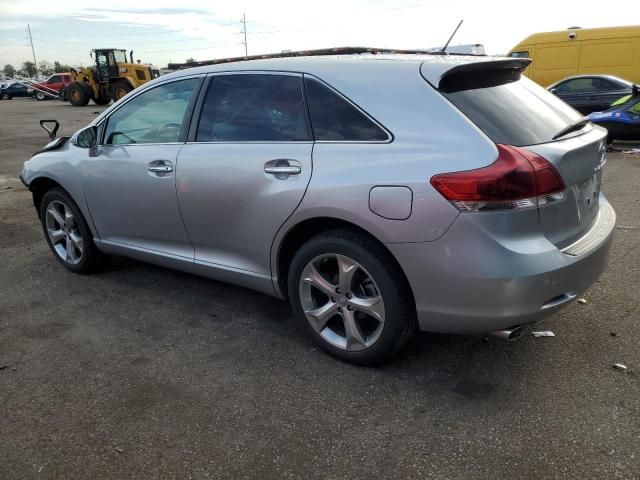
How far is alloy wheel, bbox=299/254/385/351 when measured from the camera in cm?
285

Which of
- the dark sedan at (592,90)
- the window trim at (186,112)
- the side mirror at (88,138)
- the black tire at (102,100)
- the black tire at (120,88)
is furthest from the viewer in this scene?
the black tire at (102,100)

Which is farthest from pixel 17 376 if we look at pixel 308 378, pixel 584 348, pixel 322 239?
pixel 584 348

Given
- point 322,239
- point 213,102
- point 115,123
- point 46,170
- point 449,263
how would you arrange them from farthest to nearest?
point 46,170 < point 115,123 < point 213,102 < point 322,239 < point 449,263

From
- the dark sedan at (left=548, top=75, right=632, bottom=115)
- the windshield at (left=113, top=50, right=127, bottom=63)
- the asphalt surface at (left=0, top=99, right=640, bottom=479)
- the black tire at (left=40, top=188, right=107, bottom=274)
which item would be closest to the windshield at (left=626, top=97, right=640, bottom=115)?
the dark sedan at (left=548, top=75, right=632, bottom=115)

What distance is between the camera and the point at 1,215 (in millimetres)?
6645

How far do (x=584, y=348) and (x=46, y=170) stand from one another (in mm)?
4162

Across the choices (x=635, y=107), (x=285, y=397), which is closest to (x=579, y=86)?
(x=635, y=107)

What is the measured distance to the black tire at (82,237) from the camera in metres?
4.38

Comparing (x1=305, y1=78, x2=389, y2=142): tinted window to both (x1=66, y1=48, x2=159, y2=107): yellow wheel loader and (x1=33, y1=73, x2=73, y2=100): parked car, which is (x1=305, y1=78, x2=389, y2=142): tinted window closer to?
(x1=66, y1=48, x2=159, y2=107): yellow wheel loader

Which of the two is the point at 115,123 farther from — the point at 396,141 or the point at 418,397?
the point at 418,397

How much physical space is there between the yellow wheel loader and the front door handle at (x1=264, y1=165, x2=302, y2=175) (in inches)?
1107

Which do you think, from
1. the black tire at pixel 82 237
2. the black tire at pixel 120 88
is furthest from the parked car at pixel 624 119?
the black tire at pixel 120 88

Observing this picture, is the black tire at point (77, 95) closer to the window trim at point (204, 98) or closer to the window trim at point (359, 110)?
the window trim at point (204, 98)

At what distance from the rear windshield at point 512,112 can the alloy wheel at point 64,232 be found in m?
3.28
